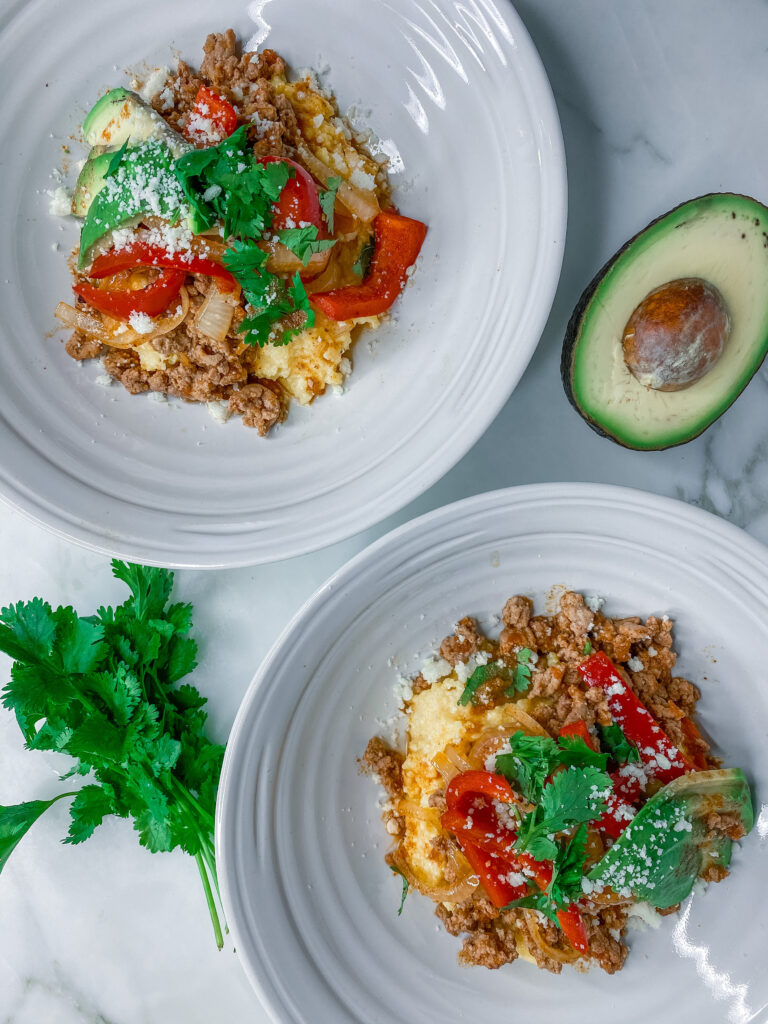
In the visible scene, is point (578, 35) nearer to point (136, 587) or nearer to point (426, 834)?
point (136, 587)

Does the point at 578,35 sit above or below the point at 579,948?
above

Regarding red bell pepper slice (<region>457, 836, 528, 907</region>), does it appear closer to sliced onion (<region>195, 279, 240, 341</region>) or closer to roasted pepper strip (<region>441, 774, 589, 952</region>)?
roasted pepper strip (<region>441, 774, 589, 952</region>)

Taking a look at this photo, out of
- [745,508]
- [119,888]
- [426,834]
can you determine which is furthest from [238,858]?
[745,508]

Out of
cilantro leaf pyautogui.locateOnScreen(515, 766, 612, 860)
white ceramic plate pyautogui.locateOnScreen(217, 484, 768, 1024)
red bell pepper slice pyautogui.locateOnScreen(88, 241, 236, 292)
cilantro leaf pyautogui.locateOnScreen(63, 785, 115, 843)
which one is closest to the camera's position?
cilantro leaf pyautogui.locateOnScreen(515, 766, 612, 860)

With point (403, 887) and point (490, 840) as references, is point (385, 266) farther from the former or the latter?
point (403, 887)

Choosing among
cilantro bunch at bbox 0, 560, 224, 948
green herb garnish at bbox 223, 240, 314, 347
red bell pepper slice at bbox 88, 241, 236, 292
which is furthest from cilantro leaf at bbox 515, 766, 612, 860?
red bell pepper slice at bbox 88, 241, 236, 292

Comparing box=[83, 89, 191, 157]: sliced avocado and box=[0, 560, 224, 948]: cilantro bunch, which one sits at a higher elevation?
box=[83, 89, 191, 157]: sliced avocado
